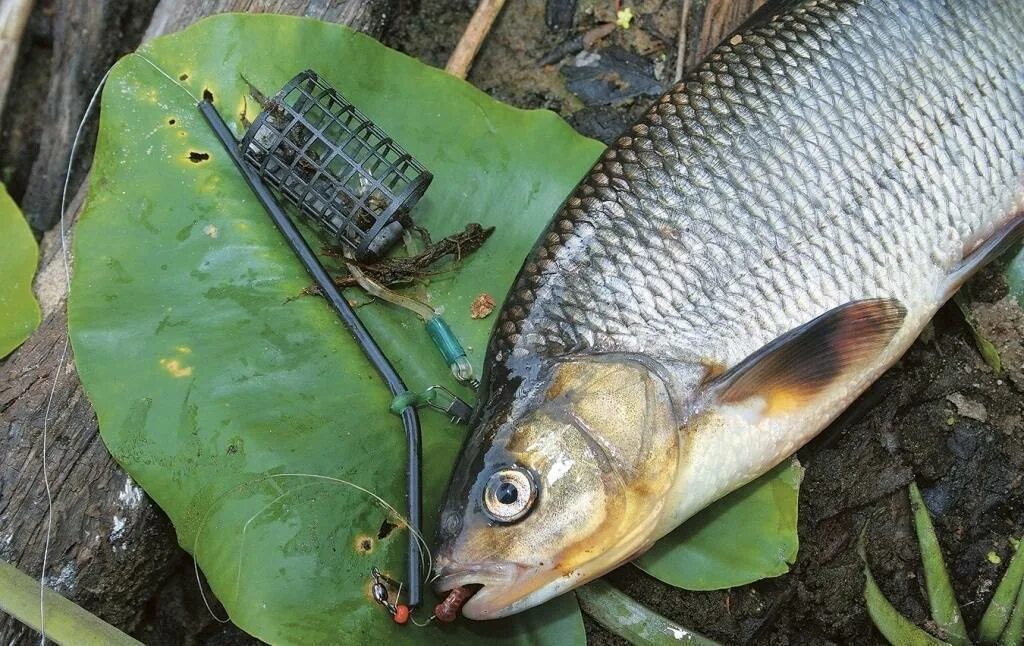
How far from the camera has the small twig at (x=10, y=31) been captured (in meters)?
3.72

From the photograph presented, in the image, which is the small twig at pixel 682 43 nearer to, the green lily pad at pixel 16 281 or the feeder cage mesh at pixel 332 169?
the feeder cage mesh at pixel 332 169

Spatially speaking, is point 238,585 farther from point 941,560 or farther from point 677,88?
point 941,560

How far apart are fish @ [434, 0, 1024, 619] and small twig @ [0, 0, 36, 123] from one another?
8.52 ft

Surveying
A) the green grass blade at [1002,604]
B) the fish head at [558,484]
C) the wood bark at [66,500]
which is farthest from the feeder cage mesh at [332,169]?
the green grass blade at [1002,604]

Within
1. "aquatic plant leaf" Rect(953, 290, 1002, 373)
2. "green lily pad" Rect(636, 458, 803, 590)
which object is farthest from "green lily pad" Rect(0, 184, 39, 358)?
"aquatic plant leaf" Rect(953, 290, 1002, 373)

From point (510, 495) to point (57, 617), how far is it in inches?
47.5

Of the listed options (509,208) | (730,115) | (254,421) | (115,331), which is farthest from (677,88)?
(115,331)

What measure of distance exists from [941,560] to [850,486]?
A: 337mm

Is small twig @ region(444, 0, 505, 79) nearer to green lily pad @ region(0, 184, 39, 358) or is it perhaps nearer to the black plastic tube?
the black plastic tube

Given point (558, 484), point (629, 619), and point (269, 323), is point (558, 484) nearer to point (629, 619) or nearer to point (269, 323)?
point (629, 619)

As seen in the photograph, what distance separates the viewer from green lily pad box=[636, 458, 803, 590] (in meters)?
2.63

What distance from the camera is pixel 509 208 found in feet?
9.33

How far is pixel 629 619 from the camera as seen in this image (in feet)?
8.91

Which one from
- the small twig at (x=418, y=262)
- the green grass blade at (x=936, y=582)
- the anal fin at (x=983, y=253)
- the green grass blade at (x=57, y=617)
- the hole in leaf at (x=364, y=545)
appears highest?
the anal fin at (x=983, y=253)
